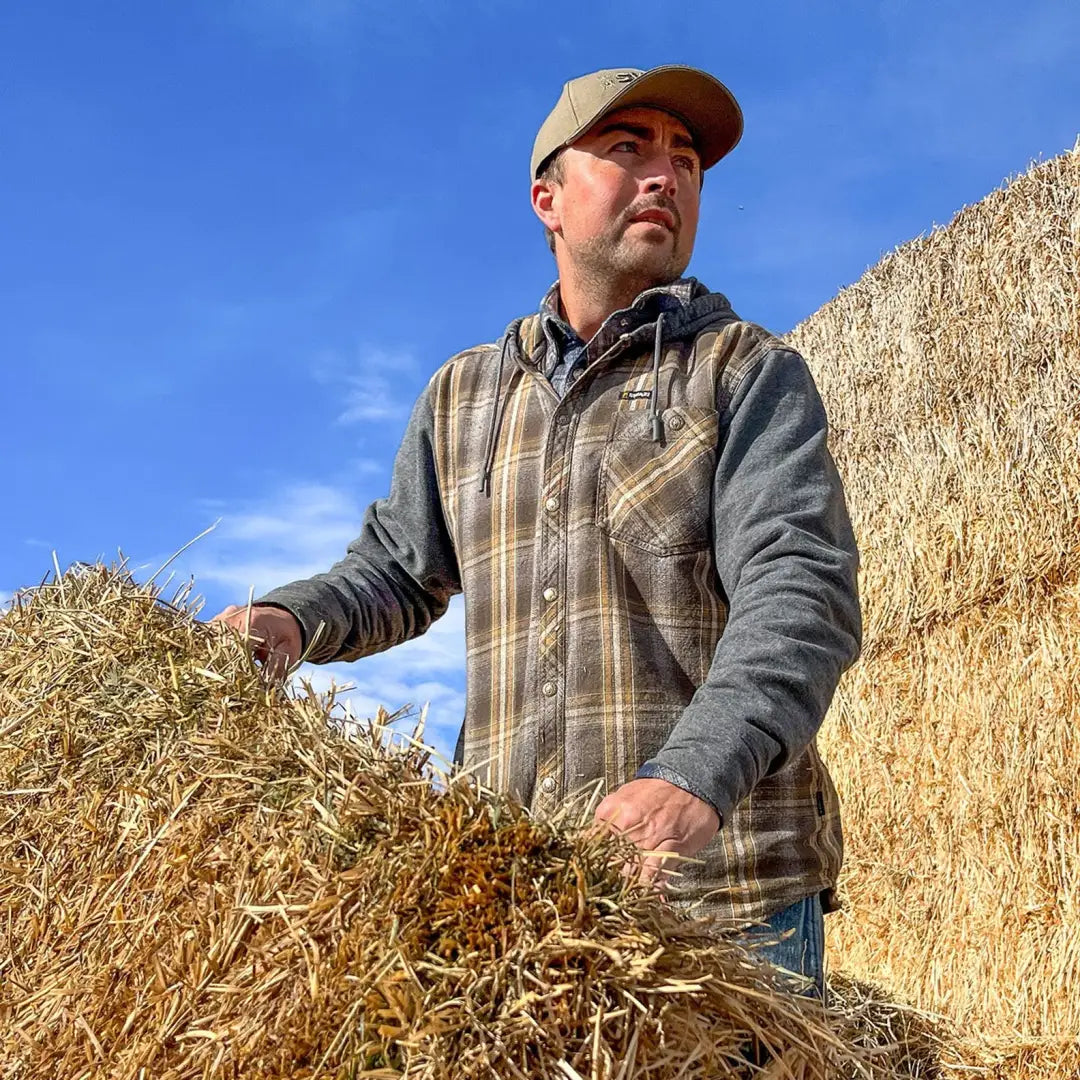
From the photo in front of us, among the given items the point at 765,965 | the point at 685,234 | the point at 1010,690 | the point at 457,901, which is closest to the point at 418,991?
the point at 457,901

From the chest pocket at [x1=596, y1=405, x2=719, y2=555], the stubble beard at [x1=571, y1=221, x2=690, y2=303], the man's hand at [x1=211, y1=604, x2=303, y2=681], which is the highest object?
the stubble beard at [x1=571, y1=221, x2=690, y2=303]

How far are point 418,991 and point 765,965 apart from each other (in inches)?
15.0

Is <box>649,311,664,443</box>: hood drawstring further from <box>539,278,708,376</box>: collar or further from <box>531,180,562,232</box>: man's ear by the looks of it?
<box>531,180,562,232</box>: man's ear

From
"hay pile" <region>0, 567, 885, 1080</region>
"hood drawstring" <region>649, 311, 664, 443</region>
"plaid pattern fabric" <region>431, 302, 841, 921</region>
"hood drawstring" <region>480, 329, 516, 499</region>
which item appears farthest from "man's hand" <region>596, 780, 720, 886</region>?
"hood drawstring" <region>480, 329, 516, 499</region>

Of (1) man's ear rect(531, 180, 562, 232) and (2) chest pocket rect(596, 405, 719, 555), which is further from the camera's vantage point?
(1) man's ear rect(531, 180, 562, 232)

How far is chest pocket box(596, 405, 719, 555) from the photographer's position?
1939 mm

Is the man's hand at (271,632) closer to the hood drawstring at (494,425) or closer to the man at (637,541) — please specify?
the man at (637,541)

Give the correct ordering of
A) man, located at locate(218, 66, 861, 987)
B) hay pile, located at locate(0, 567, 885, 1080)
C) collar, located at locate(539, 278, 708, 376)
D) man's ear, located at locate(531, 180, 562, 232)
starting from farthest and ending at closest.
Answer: man's ear, located at locate(531, 180, 562, 232)
collar, located at locate(539, 278, 708, 376)
man, located at locate(218, 66, 861, 987)
hay pile, located at locate(0, 567, 885, 1080)

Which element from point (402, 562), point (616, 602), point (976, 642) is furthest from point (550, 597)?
point (976, 642)

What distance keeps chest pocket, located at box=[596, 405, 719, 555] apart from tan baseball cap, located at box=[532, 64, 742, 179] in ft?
1.89

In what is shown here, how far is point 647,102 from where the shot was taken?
7.32ft

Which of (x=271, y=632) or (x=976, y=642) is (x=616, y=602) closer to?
(x=271, y=632)

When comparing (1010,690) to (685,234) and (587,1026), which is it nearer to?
(685,234)

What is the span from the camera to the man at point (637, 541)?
1.75 m
